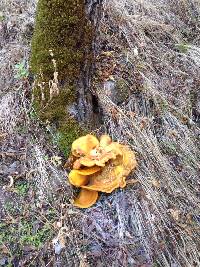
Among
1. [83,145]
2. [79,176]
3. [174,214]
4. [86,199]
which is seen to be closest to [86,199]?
[86,199]

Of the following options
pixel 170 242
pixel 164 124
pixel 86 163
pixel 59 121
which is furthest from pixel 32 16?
pixel 170 242

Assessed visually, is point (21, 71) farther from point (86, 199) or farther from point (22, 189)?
point (86, 199)

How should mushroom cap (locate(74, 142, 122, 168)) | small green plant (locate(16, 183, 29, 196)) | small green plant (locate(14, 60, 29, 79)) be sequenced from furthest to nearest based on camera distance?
small green plant (locate(14, 60, 29, 79)), small green plant (locate(16, 183, 29, 196)), mushroom cap (locate(74, 142, 122, 168))

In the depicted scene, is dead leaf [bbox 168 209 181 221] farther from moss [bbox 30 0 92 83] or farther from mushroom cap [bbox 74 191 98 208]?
moss [bbox 30 0 92 83]

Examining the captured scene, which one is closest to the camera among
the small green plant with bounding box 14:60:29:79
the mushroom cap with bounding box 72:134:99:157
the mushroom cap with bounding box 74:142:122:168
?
the mushroom cap with bounding box 74:142:122:168

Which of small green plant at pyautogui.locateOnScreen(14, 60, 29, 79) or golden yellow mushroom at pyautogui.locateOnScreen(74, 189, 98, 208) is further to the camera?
small green plant at pyautogui.locateOnScreen(14, 60, 29, 79)

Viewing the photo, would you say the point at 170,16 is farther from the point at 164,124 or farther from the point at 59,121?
the point at 59,121

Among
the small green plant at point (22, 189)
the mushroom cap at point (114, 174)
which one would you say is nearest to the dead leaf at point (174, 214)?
the mushroom cap at point (114, 174)

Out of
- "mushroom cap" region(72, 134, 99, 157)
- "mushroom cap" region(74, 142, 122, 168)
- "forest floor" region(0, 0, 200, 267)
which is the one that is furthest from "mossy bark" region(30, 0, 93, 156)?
"mushroom cap" region(74, 142, 122, 168)

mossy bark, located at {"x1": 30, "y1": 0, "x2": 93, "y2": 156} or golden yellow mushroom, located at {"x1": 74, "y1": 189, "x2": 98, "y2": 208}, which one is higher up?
mossy bark, located at {"x1": 30, "y1": 0, "x2": 93, "y2": 156}
